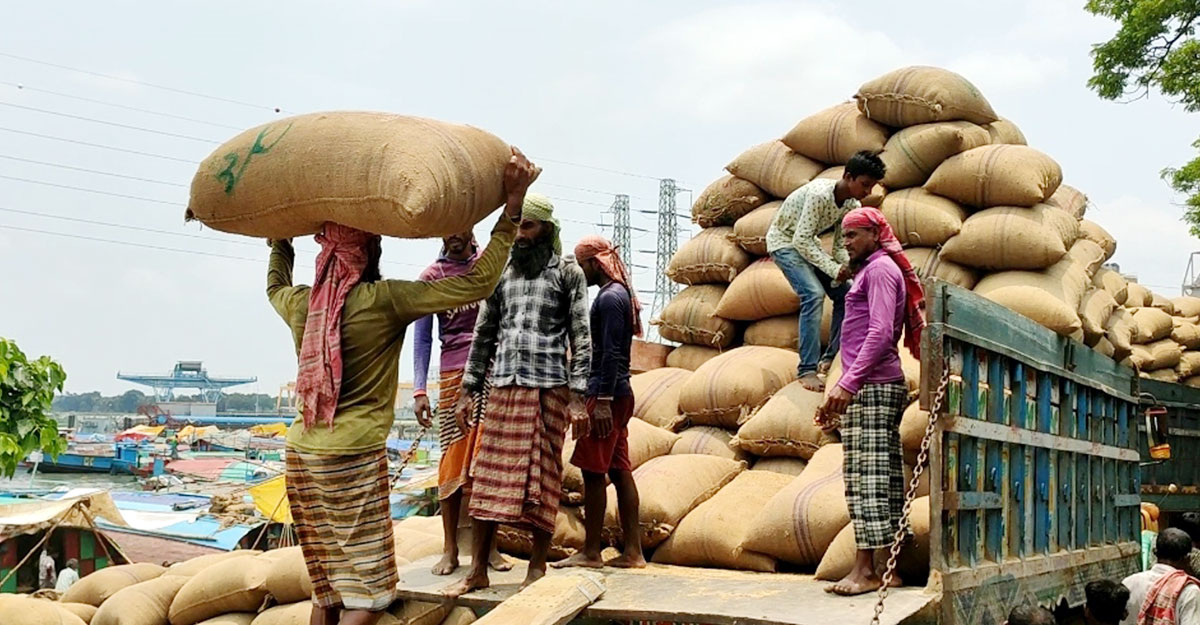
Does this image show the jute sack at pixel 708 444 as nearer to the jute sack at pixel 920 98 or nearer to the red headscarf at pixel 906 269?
the red headscarf at pixel 906 269

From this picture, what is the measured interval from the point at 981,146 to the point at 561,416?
3.48 metres

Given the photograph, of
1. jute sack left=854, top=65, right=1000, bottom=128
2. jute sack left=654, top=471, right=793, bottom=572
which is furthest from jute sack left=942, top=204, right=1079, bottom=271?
jute sack left=654, top=471, right=793, bottom=572

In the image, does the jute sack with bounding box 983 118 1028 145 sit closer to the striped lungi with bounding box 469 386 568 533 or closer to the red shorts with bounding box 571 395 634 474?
the red shorts with bounding box 571 395 634 474

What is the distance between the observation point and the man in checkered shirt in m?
4.13

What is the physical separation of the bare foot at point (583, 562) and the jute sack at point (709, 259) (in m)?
2.65

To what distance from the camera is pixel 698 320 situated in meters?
6.89

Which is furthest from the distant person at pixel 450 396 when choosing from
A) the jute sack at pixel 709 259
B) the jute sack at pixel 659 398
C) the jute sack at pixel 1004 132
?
the jute sack at pixel 1004 132

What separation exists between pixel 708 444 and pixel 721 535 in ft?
3.45

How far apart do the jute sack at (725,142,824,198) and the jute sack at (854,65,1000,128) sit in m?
0.49

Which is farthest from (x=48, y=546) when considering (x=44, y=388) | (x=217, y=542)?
(x=44, y=388)

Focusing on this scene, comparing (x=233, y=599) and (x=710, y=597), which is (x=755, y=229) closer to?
(x=710, y=597)

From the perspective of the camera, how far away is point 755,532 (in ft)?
14.6

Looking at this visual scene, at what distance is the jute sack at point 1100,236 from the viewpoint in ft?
25.3

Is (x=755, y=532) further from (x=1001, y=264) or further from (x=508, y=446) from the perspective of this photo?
(x=1001, y=264)
